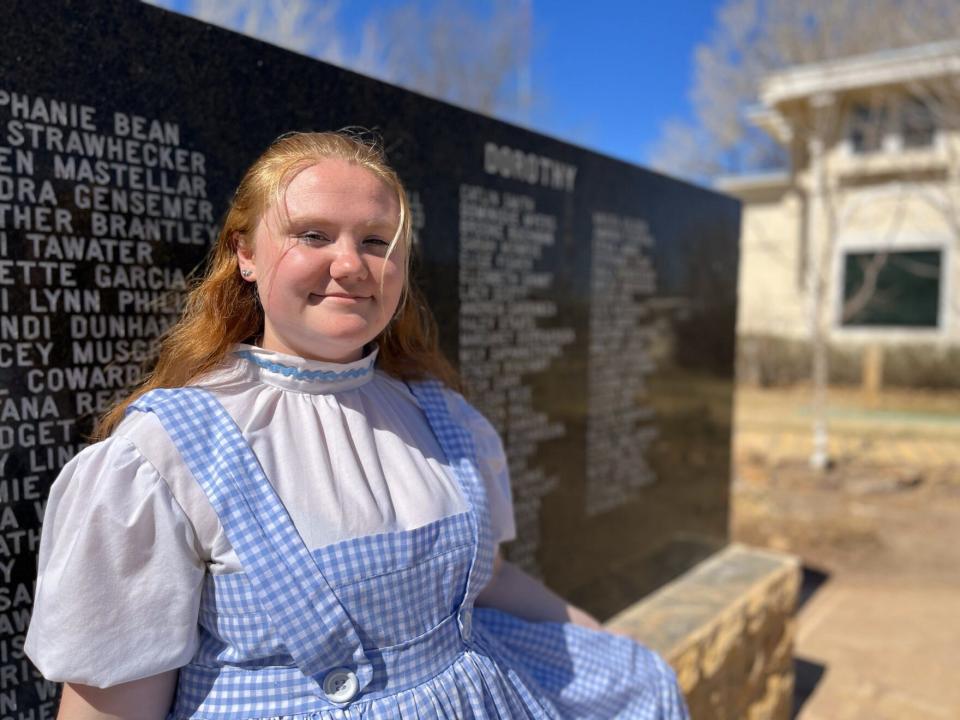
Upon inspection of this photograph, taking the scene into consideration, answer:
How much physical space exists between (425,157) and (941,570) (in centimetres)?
510

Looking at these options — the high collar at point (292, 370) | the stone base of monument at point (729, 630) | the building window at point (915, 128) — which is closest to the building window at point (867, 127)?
the building window at point (915, 128)

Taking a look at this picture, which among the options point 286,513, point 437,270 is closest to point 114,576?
point 286,513

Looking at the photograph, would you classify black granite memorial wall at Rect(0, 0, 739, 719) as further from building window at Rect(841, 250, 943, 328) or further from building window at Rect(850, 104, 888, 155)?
building window at Rect(841, 250, 943, 328)

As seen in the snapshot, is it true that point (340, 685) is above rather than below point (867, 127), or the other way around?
below

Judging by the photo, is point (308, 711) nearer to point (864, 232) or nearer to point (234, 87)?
point (234, 87)

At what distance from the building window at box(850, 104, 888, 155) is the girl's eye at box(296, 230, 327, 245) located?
14.0 meters

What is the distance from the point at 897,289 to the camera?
14383 millimetres

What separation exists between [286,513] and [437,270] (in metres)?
1.32

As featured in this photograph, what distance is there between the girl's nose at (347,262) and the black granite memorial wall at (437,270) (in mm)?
616

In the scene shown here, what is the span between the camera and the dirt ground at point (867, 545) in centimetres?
393

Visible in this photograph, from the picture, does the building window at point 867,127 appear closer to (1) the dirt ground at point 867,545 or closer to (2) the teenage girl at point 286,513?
(1) the dirt ground at point 867,545

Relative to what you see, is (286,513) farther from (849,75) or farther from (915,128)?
(915,128)

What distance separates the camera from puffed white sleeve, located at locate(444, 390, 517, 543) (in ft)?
5.04

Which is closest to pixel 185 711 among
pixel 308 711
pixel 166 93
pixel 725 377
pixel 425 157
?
pixel 308 711
